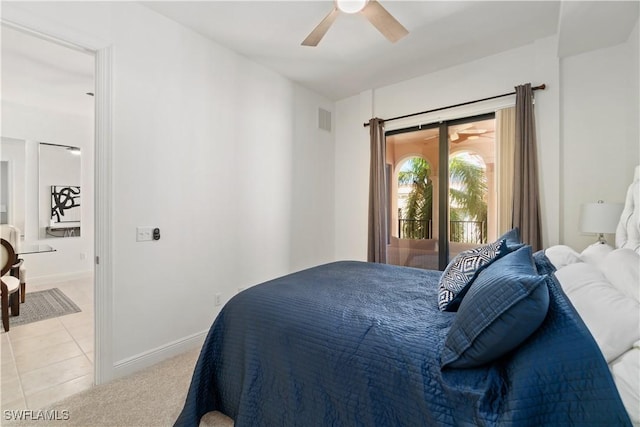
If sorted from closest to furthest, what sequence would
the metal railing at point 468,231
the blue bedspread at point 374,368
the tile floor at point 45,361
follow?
the blue bedspread at point 374,368, the tile floor at point 45,361, the metal railing at point 468,231

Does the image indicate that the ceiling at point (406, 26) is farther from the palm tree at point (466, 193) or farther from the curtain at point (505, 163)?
the palm tree at point (466, 193)

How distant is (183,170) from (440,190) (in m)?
2.78

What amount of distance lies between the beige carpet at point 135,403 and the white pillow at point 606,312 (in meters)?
1.77

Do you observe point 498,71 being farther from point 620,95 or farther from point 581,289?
point 581,289

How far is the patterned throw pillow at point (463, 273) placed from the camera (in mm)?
1517

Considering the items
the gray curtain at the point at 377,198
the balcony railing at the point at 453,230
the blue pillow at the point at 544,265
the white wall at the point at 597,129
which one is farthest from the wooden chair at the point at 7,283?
the white wall at the point at 597,129

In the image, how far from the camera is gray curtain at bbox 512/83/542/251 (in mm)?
2771

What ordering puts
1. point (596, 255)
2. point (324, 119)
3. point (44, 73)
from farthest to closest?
point (324, 119) < point (44, 73) < point (596, 255)

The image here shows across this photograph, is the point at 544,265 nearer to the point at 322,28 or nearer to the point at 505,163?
the point at 505,163

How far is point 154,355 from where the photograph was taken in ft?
7.78

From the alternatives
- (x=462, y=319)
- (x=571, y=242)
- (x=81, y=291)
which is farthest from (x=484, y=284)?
(x=81, y=291)

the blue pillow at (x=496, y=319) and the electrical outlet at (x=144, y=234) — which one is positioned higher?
the electrical outlet at (x=144, y=234)

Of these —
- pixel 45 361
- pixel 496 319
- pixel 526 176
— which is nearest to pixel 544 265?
pixel 496 319

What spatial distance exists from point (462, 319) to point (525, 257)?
589 mm
